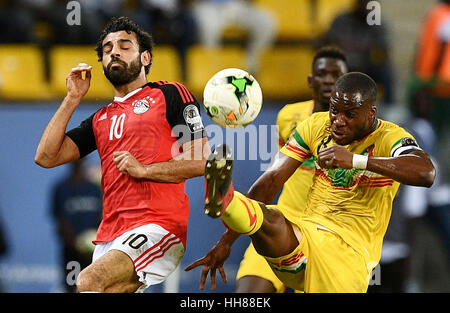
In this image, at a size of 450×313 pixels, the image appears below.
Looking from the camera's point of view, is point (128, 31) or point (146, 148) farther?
point (128, 31)

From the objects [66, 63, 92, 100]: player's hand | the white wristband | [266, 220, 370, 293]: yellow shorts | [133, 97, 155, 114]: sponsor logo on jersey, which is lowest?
[266, 220, 370, 293]: yellow shorts

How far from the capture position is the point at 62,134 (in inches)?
228

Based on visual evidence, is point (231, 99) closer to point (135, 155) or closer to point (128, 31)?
point (135, 155)

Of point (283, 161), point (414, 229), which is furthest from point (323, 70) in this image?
point (414, 229)

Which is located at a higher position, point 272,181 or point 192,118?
point 192,118

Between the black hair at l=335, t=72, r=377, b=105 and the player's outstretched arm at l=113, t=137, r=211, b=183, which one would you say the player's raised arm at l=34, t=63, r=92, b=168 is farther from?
the black hair at l=335, t=72, r=377, b=105

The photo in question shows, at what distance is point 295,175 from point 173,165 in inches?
72.8

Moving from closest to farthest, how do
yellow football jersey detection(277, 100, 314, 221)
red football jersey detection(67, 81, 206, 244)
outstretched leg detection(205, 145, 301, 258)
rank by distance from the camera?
outstretched leg detection(205, 145, 301, 258) < red football jersey detection(67, 81, 206, 244) < yellow football jersey detection(277, 100, 314, 221)

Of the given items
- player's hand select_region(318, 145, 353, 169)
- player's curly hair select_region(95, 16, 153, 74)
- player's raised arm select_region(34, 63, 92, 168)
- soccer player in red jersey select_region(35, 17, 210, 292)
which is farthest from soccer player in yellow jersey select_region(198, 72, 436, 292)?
player's raised arm select_region(34, 63, 92, 168)

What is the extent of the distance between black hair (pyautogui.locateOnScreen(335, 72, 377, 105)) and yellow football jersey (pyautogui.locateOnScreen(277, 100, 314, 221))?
4.78ft

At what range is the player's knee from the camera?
5.09 m

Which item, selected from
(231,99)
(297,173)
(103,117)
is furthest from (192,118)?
(297,173)

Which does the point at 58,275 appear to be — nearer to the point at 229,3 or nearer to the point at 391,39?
the point at 229,3

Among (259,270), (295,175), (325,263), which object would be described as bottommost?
(259,270)
